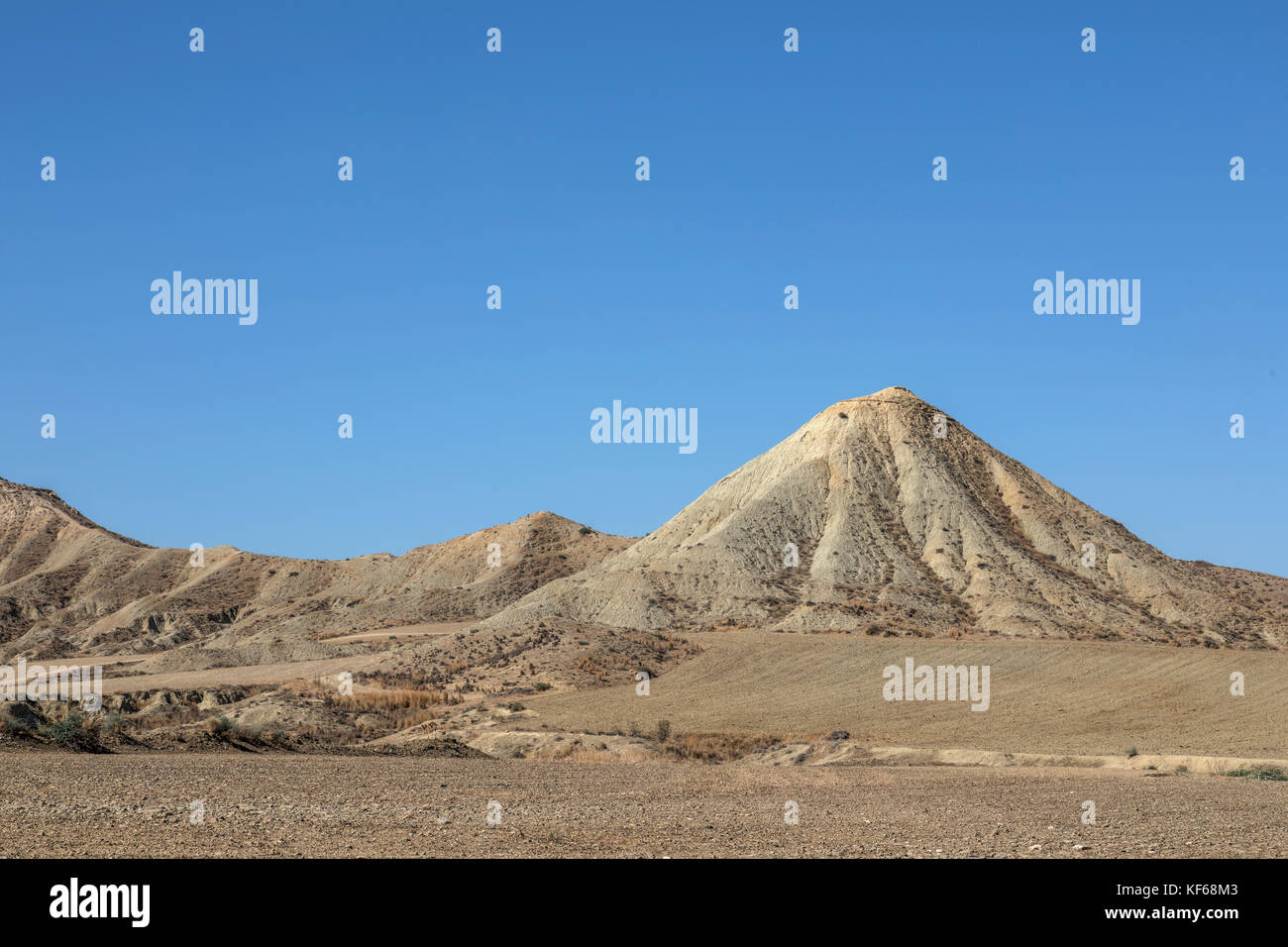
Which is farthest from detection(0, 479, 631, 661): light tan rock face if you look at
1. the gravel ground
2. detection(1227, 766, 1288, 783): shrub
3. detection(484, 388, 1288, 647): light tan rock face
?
detection(1227, 766, 1288, 783): shrub

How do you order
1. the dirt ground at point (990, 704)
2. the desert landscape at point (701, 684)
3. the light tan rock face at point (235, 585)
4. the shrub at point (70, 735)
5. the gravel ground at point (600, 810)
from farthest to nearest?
the light tan rock face at point (235, 585) → the dirt ground at point (990, 704) → the shrub at point (70, 735) → the desert landscape at point (701, 684) → the gravel ground at point (600, 810)

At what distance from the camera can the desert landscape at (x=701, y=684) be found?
17297 mm

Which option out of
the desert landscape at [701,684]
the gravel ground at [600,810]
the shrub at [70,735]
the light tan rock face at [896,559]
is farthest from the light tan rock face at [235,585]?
the gravel ground at [600,810]

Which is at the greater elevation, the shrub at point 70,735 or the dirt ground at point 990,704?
the shrub at point 70,735

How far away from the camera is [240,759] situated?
26.4m

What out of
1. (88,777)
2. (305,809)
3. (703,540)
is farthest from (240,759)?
(703,540)

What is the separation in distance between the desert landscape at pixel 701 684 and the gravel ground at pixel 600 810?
0.40 feet

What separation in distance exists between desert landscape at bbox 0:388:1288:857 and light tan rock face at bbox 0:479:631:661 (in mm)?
467

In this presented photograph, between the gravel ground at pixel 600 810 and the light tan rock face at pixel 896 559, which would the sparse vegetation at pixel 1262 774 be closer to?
the gravel ground at pixel 600 810

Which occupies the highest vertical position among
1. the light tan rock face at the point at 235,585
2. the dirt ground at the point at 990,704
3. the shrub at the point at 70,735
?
the light tan rock face at the point at 235,585

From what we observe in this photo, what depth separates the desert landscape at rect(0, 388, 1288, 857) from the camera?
1730cm

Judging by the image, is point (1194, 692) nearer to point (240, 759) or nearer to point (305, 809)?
point (240, 759)

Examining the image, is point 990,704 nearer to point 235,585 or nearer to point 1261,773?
point 1261,773
